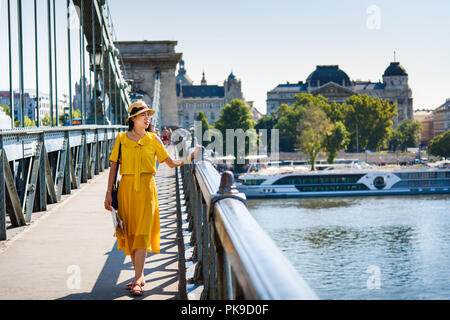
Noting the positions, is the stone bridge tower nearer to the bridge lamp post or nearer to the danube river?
the danube river

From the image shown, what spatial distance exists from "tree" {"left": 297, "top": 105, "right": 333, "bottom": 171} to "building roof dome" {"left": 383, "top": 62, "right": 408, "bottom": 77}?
59.0 meters

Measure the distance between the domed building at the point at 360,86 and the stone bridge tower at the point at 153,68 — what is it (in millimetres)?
87608

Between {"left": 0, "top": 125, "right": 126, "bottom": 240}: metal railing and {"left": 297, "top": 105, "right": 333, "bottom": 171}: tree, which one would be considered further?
{"left": 297, "top": 105, "right": 333, "bottom": 171}: tree

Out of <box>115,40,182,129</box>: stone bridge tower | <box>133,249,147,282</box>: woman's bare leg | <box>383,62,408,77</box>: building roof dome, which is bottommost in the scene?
<box>133,249,147,282</box>: woman's bare leg

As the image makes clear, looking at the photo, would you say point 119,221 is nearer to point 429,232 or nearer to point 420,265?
point 420,265

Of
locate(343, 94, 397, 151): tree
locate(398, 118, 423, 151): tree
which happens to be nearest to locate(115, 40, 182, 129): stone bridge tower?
locate(343, 94, 397, 151): tree

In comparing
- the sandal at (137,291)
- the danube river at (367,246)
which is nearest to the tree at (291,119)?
the danube river at (367,246)

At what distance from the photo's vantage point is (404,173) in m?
56.3

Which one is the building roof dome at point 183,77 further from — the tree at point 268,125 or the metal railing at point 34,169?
the metal railing at point 34,169

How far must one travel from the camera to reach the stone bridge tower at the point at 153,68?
40031 mm

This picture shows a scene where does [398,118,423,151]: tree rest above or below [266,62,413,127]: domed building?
below

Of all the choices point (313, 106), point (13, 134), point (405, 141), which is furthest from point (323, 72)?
point (13, 134)

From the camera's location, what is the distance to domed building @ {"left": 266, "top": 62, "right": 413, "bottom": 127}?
430ft
